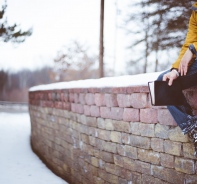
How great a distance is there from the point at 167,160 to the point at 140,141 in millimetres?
436

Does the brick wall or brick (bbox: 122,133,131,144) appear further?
brick (bbox: 122,133,131,144)

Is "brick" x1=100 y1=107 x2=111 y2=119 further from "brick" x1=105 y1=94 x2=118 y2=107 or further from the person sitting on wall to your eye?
the person sitting on wall

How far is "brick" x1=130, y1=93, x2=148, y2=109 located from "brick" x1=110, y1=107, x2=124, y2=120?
293 millimetres

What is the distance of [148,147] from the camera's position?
9.58 feet

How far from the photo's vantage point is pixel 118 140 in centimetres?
346

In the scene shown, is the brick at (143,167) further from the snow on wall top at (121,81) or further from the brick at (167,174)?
the snow on wall top at (121,81)

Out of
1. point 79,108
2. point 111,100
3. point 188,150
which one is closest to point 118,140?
point 111,100

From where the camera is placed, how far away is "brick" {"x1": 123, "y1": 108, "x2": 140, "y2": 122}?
121 inches

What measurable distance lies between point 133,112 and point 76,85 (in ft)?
5.91

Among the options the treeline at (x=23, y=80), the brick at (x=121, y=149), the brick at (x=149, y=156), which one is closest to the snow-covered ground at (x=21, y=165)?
the brick at (x=121, y=149)

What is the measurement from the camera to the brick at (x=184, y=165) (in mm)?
2395

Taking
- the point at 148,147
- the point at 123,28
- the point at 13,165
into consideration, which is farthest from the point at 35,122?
the point at 123,28

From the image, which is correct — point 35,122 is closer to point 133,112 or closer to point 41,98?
point 41,98

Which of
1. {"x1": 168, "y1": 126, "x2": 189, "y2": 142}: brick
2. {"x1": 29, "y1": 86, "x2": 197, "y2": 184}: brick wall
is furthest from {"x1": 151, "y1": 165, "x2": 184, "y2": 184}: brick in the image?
{"x1": 168, "y1": 126, "x2": 189, "y2": 142}: brick
